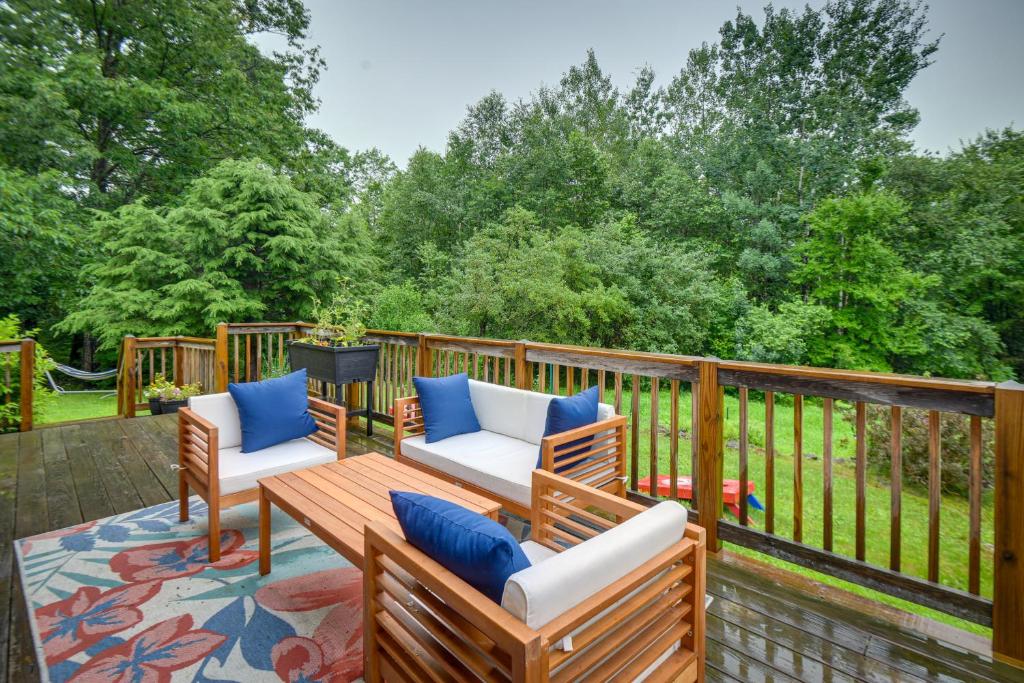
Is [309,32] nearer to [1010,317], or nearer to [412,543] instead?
[412,543]

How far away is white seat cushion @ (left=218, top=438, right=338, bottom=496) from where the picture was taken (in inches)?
106

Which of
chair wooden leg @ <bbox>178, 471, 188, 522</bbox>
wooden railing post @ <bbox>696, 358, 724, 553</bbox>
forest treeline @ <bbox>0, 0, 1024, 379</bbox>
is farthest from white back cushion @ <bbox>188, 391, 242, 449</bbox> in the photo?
forest treeline @ <bbox>0, 0, 1024, 379</bbox>

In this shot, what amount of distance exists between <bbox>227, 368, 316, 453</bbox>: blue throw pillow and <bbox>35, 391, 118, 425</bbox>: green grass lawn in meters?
7.51

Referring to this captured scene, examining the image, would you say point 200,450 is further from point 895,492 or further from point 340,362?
point 895,492

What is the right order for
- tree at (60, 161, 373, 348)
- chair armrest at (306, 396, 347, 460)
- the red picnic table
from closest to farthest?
chair armrest at (306, 396, 347, 460)
the red picnic table
tree at (60, 161, 373, 348)

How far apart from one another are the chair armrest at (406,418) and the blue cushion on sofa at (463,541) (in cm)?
196

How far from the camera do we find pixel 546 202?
12.5 m

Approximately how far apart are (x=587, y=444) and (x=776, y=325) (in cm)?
965

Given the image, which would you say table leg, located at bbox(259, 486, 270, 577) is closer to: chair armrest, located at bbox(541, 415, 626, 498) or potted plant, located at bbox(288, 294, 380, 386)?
chair armrest, located at bbox(541, 415, 626, 498)

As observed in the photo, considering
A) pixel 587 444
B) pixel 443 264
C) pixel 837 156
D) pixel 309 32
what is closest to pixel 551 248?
pixel 443 264

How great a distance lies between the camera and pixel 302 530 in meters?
2.92

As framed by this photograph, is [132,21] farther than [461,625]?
Yes

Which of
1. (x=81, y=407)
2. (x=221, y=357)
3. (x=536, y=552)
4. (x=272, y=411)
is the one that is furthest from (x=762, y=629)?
(x=81, y=407)

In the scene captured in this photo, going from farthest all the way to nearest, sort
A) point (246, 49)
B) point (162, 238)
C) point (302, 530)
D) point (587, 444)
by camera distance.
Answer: point (246, 49)
point (162, 238)
point (302, 530)
point (587, 444)
